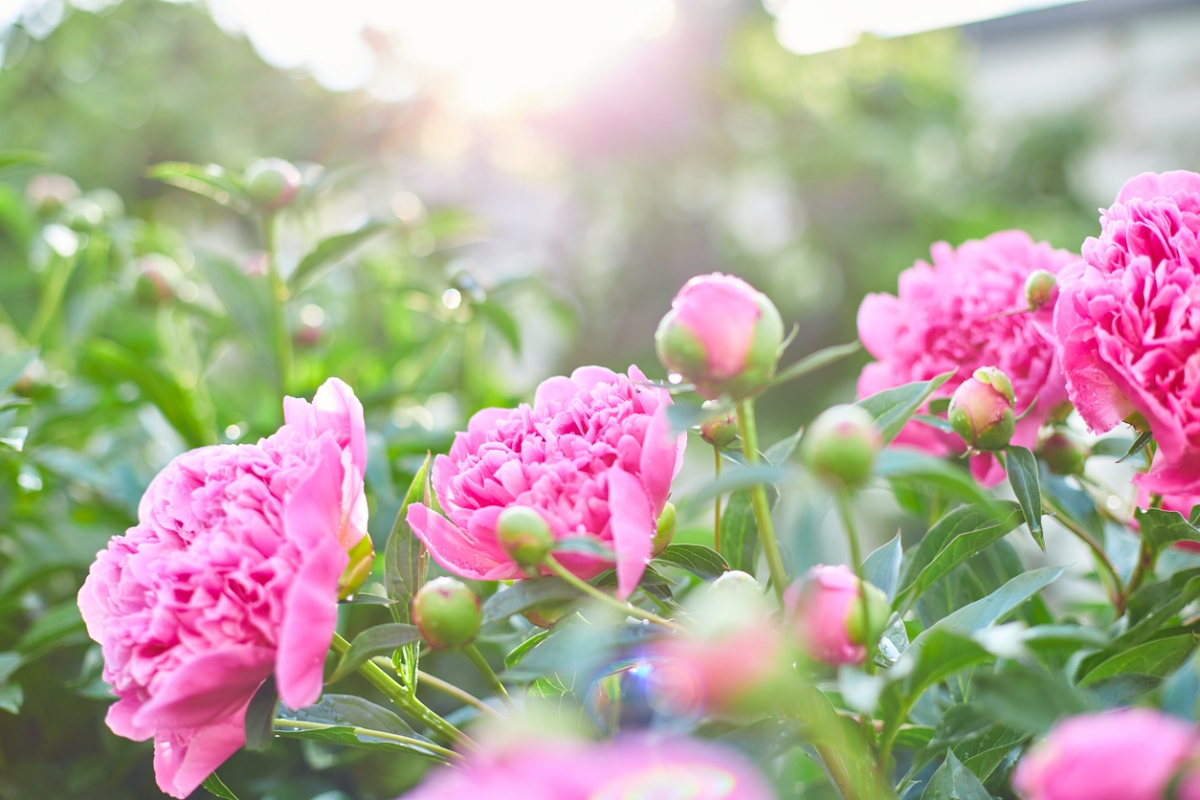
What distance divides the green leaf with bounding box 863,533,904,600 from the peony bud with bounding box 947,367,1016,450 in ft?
0.17

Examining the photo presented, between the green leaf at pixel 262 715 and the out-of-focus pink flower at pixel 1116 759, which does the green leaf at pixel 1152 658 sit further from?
the green leaf at pixel 262 715

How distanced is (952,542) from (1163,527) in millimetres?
98

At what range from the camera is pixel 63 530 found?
0.55 m

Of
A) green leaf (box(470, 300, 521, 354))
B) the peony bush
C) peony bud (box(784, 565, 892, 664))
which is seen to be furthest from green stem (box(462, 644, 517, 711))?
green leaf (box(470, 300, 521, 354))

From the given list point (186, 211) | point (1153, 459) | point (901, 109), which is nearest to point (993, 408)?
point (1153, 459)

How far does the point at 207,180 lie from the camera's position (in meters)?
0.59

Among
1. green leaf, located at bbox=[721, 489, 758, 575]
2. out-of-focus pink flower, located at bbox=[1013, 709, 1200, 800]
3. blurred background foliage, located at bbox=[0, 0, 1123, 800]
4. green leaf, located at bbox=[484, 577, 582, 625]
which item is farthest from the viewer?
blurred background foliage, located at bbox=[0, 0, 1123, 800]

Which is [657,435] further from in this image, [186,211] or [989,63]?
[989,63]

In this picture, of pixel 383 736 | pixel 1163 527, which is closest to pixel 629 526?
pixel 383 736

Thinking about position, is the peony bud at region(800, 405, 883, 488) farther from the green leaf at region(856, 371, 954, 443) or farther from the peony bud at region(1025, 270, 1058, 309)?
the peony bud at region(1025, 270, 1058, 309)

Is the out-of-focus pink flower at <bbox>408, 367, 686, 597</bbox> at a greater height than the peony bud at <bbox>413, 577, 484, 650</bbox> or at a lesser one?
greater

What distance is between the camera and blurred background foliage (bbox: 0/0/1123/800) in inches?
22.2

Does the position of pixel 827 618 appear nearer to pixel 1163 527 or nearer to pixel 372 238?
pixel 1163 527

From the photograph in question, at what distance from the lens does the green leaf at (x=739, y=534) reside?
1.27 feet
